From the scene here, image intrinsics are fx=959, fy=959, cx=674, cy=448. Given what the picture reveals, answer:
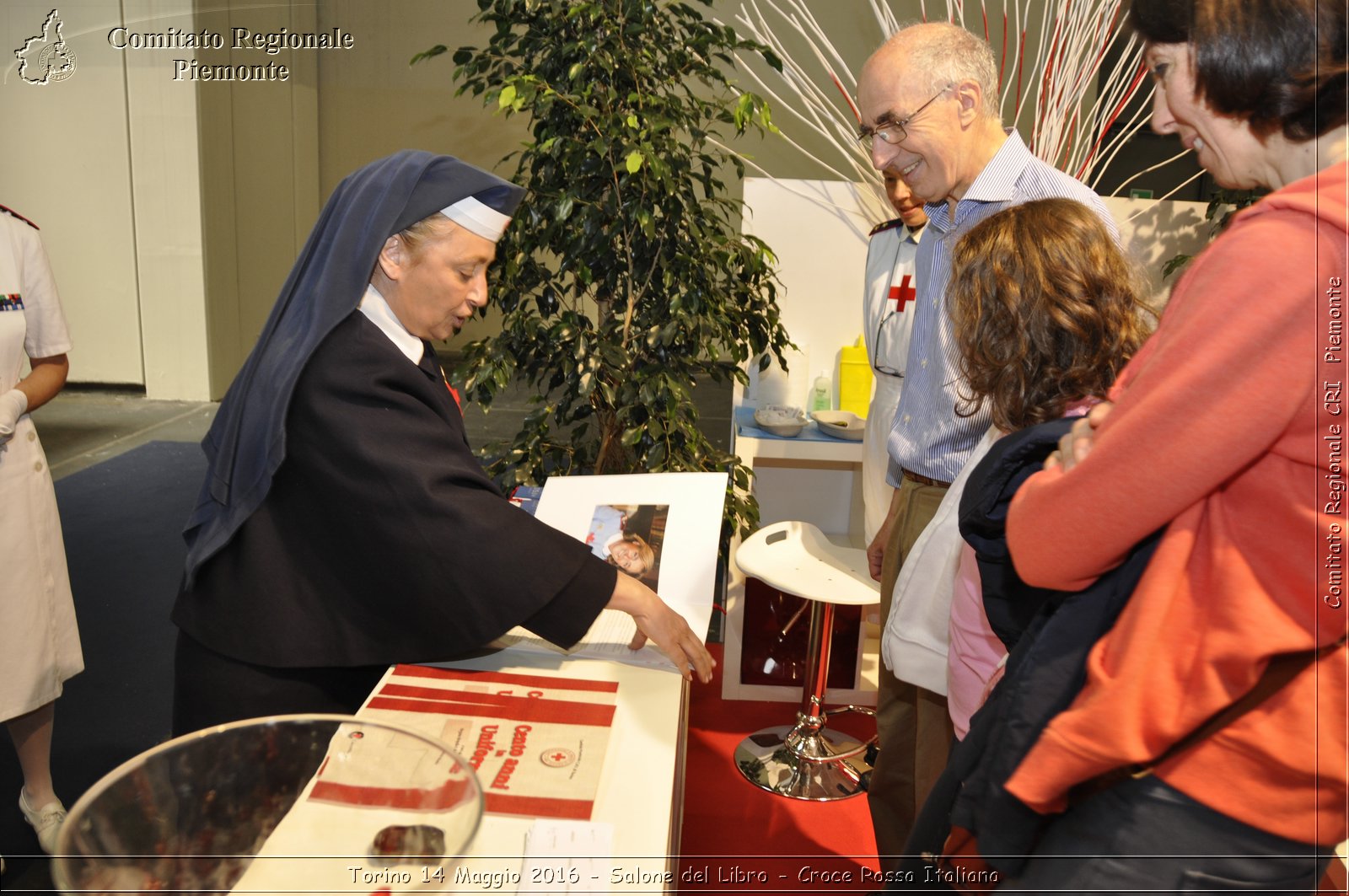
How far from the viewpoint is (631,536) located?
1.66 metres

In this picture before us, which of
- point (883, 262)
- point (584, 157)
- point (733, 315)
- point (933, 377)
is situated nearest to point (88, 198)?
point (584, 157)

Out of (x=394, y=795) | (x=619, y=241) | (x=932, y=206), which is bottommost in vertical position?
(x=394, y=795)

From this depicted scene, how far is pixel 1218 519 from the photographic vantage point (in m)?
0.83

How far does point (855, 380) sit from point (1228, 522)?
3.02 m

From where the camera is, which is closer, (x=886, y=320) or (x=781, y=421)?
(x=886, y=320)

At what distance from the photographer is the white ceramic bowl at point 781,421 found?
3.44 metres

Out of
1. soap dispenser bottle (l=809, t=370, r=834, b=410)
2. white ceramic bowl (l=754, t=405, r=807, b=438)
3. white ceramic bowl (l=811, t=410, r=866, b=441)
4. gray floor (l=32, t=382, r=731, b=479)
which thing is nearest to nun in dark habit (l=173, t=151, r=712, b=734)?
white ceramic bowl (l=754, t=405, r=807, b=438)

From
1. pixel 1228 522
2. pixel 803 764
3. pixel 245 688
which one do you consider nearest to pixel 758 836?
pixel 803 764

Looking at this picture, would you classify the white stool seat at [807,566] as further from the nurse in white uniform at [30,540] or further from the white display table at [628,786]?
the nurse in white uniform at [30,540]

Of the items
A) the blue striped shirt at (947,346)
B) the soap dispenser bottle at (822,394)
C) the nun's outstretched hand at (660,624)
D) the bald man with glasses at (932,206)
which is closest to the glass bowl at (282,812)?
the nun's outstretched hand at (660,624)

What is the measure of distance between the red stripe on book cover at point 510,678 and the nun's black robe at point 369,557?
0.08ft

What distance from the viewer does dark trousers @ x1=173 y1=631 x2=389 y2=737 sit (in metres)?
1.53

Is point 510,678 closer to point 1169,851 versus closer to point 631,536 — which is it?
point 631,536

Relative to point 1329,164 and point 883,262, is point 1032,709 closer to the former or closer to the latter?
point 1329,164
